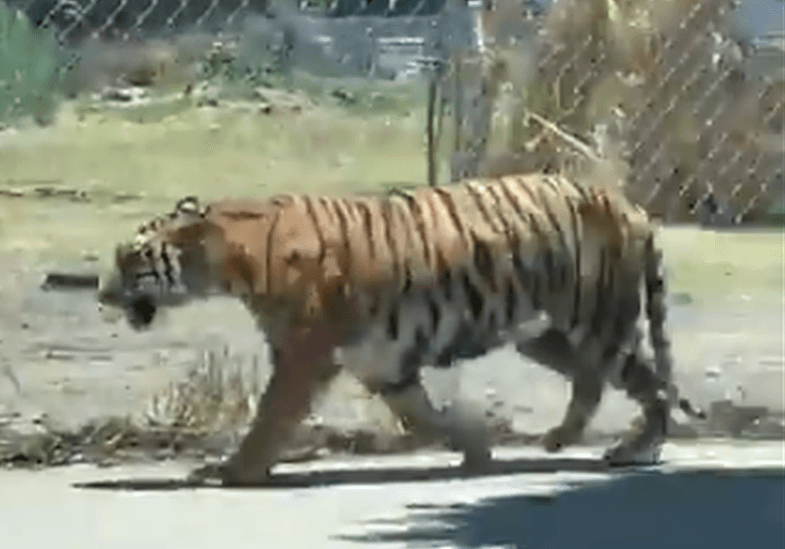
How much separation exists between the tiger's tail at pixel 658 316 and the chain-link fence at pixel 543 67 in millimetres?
239

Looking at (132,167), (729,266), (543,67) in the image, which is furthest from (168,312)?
(729,266)

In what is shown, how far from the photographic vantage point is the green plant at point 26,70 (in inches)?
280

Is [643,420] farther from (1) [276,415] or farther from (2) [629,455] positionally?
(1) [276,415]

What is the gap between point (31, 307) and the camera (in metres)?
7.25

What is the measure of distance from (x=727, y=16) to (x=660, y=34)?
257 millimetres

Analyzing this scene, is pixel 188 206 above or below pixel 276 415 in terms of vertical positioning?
above

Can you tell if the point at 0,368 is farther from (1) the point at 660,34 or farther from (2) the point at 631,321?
(1) the point at 660,34

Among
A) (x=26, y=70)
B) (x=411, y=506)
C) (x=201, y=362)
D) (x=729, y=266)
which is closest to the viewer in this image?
(x=411, y=506)

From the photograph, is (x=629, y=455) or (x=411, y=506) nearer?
(x=411, y=506)

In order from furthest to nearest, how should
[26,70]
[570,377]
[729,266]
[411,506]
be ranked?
[729,266] < [570,377] < [26,70] < [411,506]

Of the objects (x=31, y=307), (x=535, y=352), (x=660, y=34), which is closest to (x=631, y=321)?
(x=535, y=352)

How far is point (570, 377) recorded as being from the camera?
751cm

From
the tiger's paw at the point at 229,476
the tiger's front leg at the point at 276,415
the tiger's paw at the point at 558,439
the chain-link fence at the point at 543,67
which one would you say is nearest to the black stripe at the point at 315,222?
the tiger's front leg at the point at 276,415

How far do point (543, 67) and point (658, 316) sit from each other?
100 cm
